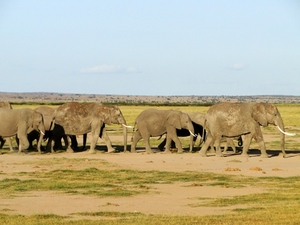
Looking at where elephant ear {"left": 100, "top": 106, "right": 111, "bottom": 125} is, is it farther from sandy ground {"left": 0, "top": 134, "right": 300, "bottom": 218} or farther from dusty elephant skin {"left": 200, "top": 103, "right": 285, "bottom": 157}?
dusty elephant skin {"left": 200, "top": 103, "right": 285, "bottom": 157}

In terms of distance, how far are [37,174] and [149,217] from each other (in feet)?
31.8

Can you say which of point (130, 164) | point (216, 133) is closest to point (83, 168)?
point (130, 164)

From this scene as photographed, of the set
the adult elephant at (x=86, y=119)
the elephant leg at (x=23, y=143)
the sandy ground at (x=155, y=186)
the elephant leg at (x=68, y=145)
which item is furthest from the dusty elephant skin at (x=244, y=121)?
the elephant leg at (x=23, y=143)

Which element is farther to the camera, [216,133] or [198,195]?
[216,133]

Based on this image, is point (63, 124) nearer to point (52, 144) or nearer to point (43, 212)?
point (52, 144)

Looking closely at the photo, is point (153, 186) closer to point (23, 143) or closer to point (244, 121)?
point (244, 121)

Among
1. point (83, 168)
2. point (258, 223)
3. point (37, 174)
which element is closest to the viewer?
point (258, 223)

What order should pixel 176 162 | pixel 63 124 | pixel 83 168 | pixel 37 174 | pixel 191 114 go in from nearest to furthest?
1. pixel 37 174
2. pixel 83 168
3. pixel 176 162
4. pixel 63 124
5. pixel 191 114

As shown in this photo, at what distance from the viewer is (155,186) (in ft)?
72.9

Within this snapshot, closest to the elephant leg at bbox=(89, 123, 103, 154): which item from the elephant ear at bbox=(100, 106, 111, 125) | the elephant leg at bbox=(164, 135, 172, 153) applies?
the elephant ear at bbox=(100, 106, 111, 125)

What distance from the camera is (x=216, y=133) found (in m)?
33.1

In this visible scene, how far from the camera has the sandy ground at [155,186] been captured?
1773cm

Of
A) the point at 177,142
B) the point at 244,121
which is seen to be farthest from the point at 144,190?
the point at 177,142

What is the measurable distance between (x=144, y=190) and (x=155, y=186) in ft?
3.81
